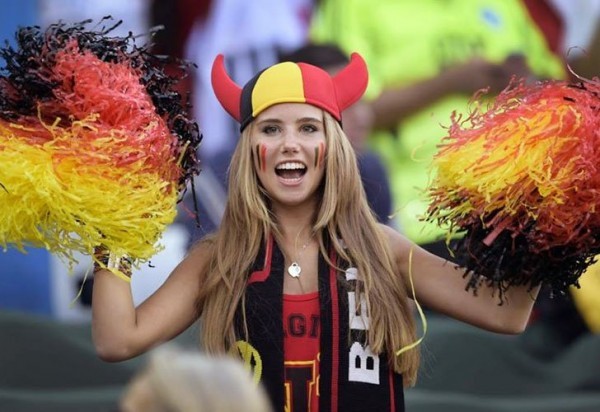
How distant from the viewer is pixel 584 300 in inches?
273

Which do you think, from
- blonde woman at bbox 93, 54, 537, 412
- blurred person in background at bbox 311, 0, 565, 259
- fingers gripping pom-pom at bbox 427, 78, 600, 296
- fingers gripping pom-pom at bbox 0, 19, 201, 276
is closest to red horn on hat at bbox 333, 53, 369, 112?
blonde woman at bbox 93, 54, 537, 412

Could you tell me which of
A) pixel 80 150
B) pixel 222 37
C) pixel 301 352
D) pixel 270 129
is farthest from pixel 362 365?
pixel 222 37

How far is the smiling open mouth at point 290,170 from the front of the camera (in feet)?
12.1

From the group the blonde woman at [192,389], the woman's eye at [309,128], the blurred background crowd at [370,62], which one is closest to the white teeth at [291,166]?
the woman's eye at [309,128]

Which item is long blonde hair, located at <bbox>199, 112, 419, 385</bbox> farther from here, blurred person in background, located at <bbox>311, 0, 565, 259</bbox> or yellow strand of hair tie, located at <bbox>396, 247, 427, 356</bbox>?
blurred person in background, located at <bbox>311, 0, 565, 259</bbox>

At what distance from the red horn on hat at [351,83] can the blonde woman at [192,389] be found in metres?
1.68

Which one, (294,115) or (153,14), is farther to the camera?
(153,14)

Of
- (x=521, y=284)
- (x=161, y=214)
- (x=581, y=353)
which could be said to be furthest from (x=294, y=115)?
(x=581, y=353)

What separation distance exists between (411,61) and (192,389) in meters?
5.23

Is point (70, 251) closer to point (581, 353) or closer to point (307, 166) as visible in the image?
point (307, 166)

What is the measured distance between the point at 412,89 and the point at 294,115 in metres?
3.60

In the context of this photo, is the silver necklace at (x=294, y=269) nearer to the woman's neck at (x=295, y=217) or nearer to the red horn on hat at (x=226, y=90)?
the woman's neck at (x=295, y=217)

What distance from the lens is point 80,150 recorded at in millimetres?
3406

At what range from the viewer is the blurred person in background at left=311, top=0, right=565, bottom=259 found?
721 centimetres
